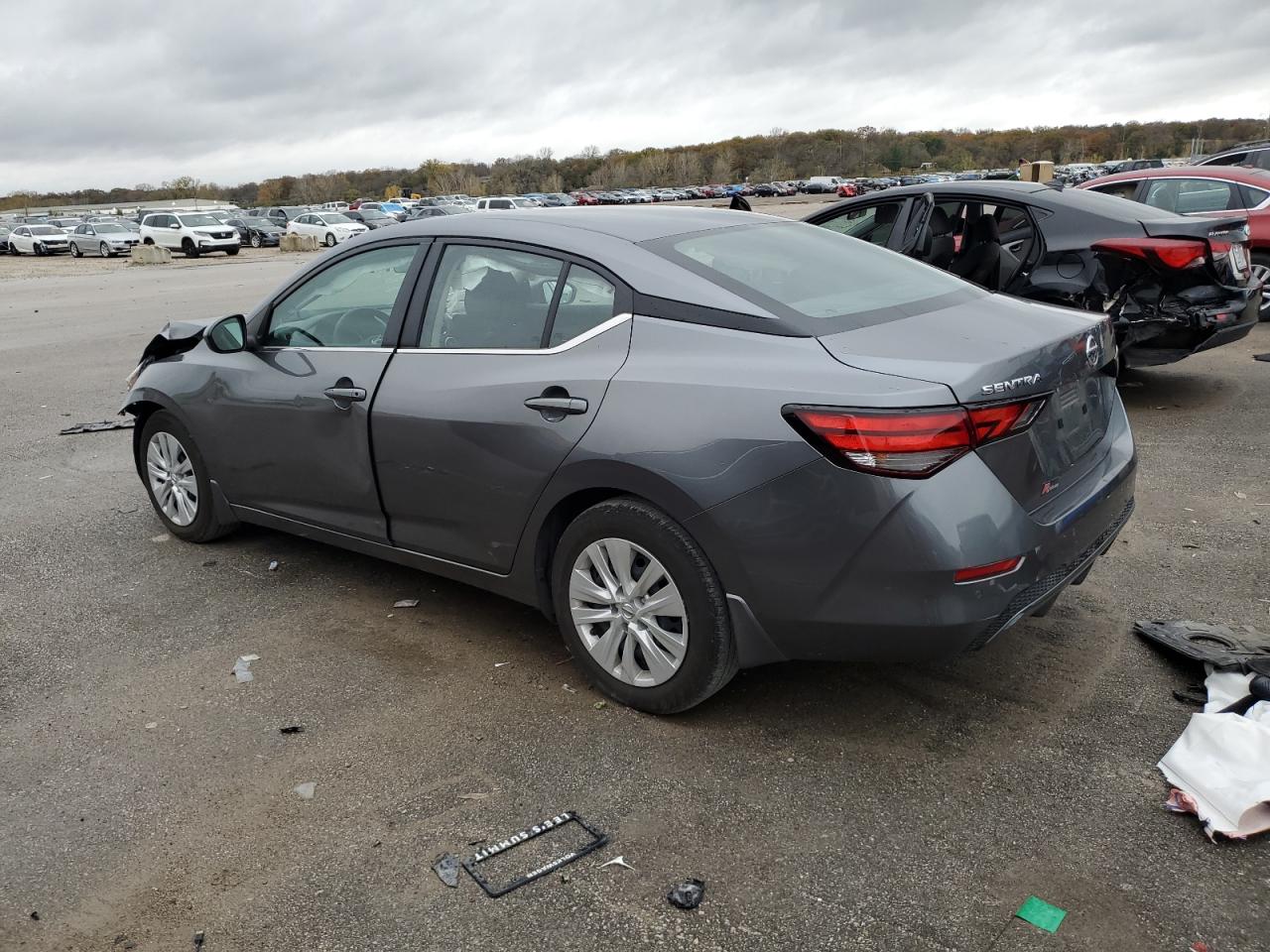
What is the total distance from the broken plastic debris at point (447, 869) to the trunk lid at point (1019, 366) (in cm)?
178

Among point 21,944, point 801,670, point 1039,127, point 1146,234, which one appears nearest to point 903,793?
point 801,670

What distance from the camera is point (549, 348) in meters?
3.73

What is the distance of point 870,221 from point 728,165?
130 meters

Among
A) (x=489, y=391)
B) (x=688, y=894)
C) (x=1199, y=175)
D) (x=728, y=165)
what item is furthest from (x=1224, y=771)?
(x=728, y=165)

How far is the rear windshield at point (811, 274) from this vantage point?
3490 mm

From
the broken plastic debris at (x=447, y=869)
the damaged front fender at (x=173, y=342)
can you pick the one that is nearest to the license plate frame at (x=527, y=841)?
the broken plastic debris at (x=447, y=869)

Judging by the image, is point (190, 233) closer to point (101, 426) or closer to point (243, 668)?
point (101, 426)

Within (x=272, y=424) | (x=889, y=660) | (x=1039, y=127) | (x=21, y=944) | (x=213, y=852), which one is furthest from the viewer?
(x=1039, y=127)

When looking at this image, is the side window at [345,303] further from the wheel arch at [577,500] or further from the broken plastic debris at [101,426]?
the broken plastic debris at [101,426]

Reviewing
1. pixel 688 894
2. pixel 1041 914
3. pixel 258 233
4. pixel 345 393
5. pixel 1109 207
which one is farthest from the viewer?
pixel 258 233

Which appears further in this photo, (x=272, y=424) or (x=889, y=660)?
(x=272, y=424)

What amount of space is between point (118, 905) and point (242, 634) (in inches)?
68.4

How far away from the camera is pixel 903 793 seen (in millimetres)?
3150

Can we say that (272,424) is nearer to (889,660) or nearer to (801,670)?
(801,670)
